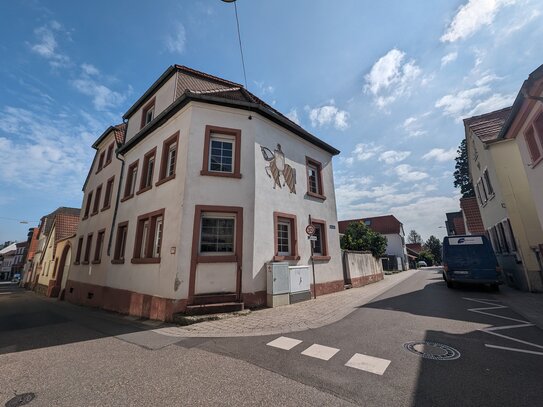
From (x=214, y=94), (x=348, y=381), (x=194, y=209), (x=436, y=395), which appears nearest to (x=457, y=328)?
(x=436, y=395)

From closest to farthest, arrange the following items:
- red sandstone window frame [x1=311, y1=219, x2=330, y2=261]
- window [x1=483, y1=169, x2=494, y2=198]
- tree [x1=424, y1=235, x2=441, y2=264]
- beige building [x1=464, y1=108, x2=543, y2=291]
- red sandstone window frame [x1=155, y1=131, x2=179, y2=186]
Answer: red sandstone window frame [x1=155, y1=131, x2=179, y2=186], beige building [x1=464, y1=108, x2=543, y2=291], red sandstone window frame [x1=311, y1=219, x2=330, y2=261], window [x1=483, y1=169, x2=494, y2=198], tree [x1=424, y1=235, x2=441, y2=264]

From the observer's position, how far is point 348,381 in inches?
124

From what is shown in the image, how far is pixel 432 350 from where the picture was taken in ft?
13.6

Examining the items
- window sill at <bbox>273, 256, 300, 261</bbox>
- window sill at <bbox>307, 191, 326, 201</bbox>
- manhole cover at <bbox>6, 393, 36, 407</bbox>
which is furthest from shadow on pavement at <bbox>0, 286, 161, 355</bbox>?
window sill at <bbox>307, 191, 326, 201</bbox>

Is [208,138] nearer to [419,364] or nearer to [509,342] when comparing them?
[419,364]

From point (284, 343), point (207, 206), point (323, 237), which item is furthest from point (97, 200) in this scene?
point (284, 343)

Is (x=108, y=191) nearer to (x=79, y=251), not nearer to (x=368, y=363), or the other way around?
(x=79, y=251)

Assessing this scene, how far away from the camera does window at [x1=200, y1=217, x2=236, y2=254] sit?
838 cm

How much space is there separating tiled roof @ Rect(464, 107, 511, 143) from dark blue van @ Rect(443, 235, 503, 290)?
199 inches

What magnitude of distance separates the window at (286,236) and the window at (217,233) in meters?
1.81

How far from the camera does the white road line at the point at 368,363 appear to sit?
347cm

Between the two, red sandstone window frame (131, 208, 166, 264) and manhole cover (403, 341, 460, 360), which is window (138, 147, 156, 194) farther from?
manhole cover (403, 341, 460, 360)

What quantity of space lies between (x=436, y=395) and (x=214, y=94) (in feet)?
35.3

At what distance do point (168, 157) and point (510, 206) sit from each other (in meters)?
15.5
